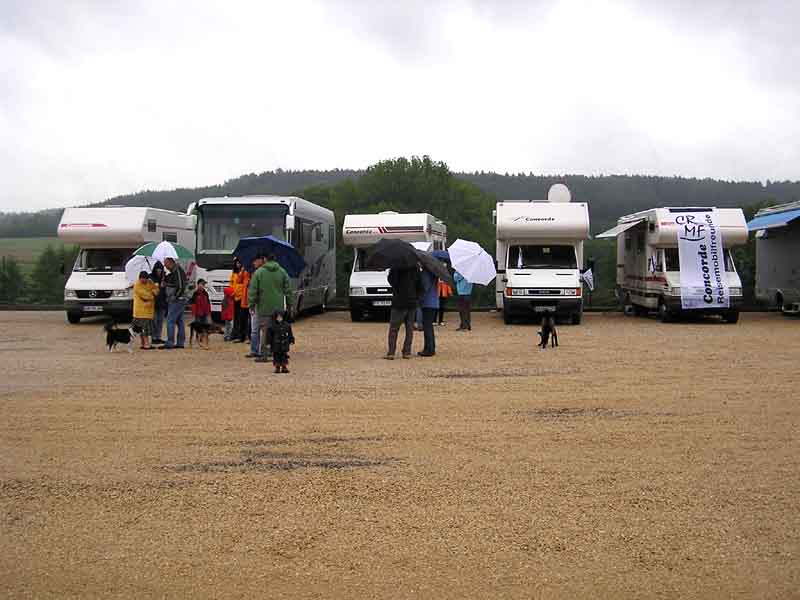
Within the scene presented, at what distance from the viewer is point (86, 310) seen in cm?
2430

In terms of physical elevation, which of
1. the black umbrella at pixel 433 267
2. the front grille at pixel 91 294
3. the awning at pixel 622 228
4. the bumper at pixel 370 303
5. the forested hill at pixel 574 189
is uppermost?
the forested hill at pixel 574 189

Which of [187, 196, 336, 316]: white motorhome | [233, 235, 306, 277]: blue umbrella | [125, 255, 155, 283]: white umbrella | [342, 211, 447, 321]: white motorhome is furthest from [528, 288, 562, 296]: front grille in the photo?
A: [125, 255, 155, 283]: white umbrella

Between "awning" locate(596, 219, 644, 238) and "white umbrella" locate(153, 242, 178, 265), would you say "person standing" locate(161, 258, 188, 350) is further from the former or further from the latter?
"awning" locate(596, 219, 644, 238)

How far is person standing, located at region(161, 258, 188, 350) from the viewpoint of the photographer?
1783cm

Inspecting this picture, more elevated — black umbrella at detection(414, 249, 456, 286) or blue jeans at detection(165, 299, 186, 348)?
black umbrella at detection(414, 249, 456, 286)

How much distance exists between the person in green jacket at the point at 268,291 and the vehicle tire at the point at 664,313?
481 inches

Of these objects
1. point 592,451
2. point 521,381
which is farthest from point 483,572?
point 521,381

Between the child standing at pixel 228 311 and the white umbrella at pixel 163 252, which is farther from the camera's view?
the white umbrella at pixel 163 252

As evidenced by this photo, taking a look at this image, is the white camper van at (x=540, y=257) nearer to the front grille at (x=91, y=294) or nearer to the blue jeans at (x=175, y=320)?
the blue jeans at (x=175, y=320)

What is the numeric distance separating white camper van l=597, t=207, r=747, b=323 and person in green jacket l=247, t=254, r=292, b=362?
471 inches

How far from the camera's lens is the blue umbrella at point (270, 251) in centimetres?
1752

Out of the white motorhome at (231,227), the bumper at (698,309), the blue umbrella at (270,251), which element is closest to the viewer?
A: the blue umbrella at (270,251)

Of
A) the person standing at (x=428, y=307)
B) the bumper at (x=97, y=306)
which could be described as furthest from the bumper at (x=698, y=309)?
the bumper at (x=97, y=306)

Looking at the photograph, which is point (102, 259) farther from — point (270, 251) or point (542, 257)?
point (542, 257)
